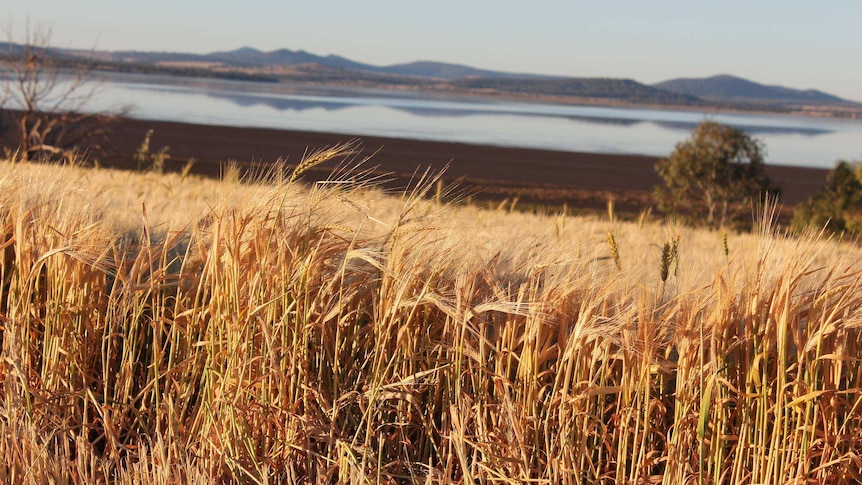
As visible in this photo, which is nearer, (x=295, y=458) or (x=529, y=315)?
(x=529, y=315)

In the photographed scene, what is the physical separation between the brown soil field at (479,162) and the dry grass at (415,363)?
29034 millimetres

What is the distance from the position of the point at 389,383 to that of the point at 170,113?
62311 millimetres

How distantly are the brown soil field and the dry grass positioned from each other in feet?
95.3

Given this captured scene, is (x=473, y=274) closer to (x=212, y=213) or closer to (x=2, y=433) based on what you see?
(x=212, y=213)

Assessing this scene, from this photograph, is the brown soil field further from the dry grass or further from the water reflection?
the water reflection

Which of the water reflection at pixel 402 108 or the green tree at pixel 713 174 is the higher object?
the water reflection at pixel 402 108

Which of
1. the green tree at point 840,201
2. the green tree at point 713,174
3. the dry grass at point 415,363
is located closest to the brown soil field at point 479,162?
the green tree at point 713,174

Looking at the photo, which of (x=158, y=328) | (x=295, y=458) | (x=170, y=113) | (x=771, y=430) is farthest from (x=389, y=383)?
(x=170, y=113)

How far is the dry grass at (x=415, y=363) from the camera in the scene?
2752 millimetres

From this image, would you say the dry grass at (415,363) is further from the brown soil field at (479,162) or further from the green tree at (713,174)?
the green tree at (713,174)

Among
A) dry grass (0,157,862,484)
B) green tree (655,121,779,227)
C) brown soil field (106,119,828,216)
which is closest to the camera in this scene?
dry grass (0,157,862,484)

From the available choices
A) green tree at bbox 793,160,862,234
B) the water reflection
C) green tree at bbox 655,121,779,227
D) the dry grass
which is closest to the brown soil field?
green tree at bbox 655,121,779,227

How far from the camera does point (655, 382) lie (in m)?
2.95

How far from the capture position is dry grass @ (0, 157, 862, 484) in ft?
9.03
